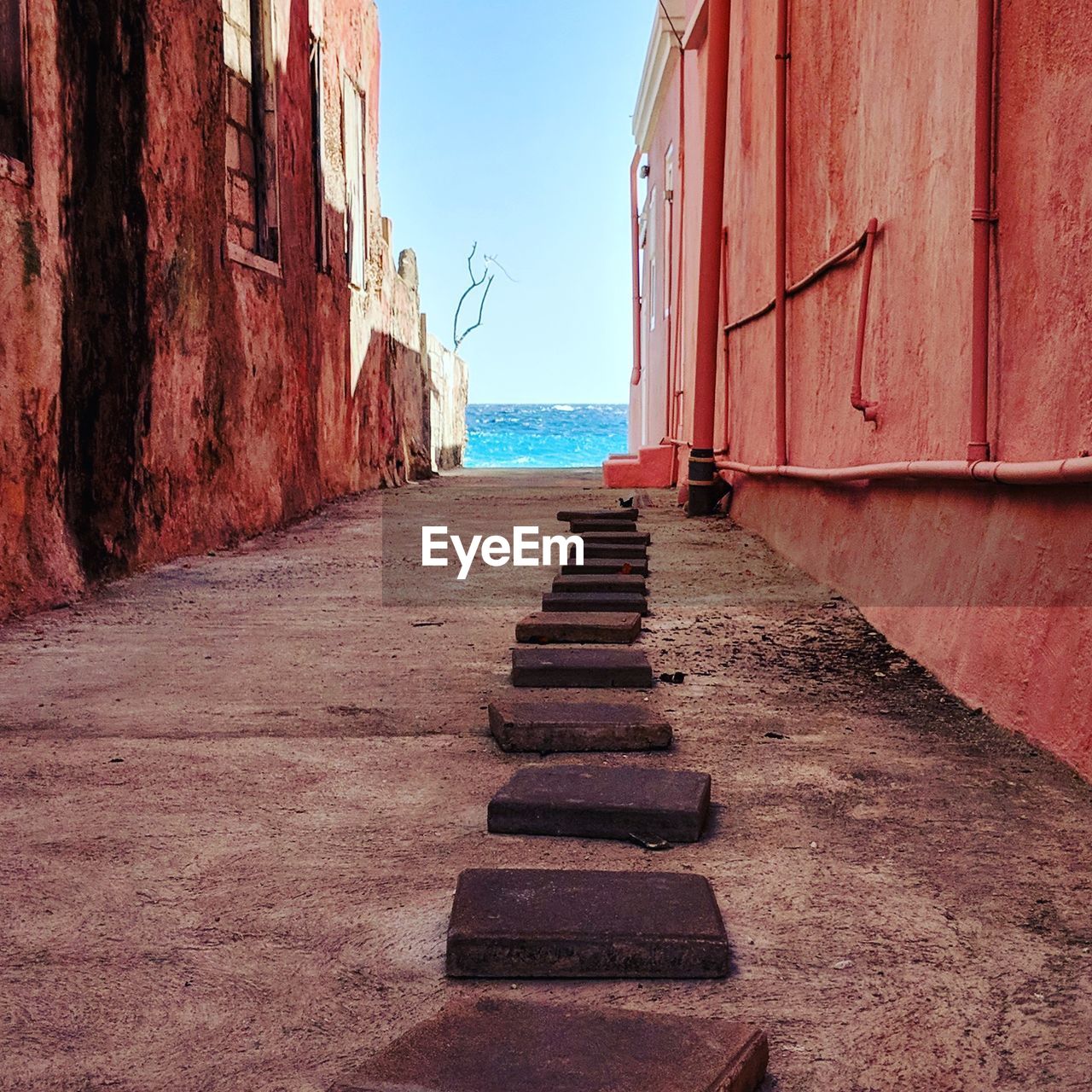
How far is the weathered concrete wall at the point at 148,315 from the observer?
368cm

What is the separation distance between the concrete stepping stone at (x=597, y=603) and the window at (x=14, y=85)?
7.15 ft

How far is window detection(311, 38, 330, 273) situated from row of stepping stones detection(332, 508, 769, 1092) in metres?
5.43

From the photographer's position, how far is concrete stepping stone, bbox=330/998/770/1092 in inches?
42.6

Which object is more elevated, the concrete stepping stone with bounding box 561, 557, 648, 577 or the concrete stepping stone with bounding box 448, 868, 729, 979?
the concrete stepping stone with bounding box 561, 557, 648, 577

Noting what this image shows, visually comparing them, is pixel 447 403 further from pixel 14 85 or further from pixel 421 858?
pixel 421 858

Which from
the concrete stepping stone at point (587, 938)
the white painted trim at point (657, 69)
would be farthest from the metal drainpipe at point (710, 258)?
the concrete stepping stone at point (587, 938)

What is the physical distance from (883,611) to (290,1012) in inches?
97.0

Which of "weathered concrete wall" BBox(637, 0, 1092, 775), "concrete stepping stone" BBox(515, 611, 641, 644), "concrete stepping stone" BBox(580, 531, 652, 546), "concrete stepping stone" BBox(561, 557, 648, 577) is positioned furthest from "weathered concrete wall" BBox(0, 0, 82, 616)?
"weathered concrete wall" BBox(637, 0, 1092, 775)

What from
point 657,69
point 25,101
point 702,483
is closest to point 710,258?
point 702,483

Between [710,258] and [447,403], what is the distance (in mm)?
8961

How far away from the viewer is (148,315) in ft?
14.7

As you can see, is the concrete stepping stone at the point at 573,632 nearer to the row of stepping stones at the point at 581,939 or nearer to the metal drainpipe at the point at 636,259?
the row of stepping stones at the point at 581,939

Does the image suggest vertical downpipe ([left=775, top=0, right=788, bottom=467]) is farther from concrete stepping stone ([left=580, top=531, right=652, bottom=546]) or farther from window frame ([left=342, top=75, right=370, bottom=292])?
window frame ([left=342, top=75, right=370, bottom=292])

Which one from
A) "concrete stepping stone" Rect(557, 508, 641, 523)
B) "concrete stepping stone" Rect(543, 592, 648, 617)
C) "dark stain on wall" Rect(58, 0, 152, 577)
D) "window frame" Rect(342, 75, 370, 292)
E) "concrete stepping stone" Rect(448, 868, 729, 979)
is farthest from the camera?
"window frame" Rect(342, 75, 370, 292)
